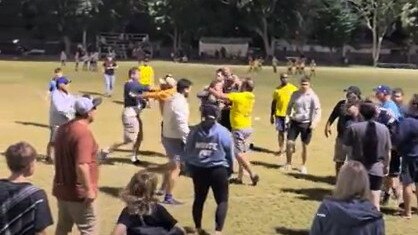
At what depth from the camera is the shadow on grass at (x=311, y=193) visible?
1245 centimetres

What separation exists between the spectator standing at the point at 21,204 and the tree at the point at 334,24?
74.6m

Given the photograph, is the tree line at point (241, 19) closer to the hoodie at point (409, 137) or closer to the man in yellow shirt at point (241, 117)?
the man in yellow shirt at point (241, 117)

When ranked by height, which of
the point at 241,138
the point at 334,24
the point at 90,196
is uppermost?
the point at 334,24

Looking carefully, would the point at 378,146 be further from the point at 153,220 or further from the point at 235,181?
the point at 153,220

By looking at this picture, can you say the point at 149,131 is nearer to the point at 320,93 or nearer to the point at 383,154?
the point at 383,154

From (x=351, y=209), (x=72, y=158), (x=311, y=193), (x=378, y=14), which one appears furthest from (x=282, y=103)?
(x=378, y=14)

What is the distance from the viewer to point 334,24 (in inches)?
3123

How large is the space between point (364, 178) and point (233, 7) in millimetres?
74872

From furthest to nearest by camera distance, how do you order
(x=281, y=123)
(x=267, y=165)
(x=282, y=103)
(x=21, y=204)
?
1. (x=281, y=123)
2. (x=282, y=103)
3. (x=267, y=165)
4. (x=21, y=204)

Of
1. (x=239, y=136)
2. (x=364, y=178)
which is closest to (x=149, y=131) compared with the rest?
(x=239, y=136)

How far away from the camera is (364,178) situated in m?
5.56

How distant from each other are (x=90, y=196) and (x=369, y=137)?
394 centimetres

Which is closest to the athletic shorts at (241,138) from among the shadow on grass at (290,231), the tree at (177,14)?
the shadow on grass at (290,231)

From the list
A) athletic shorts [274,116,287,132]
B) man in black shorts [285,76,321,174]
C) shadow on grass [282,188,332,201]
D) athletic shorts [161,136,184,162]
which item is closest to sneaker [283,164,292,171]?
man in black shorts [285,76,321,174]
